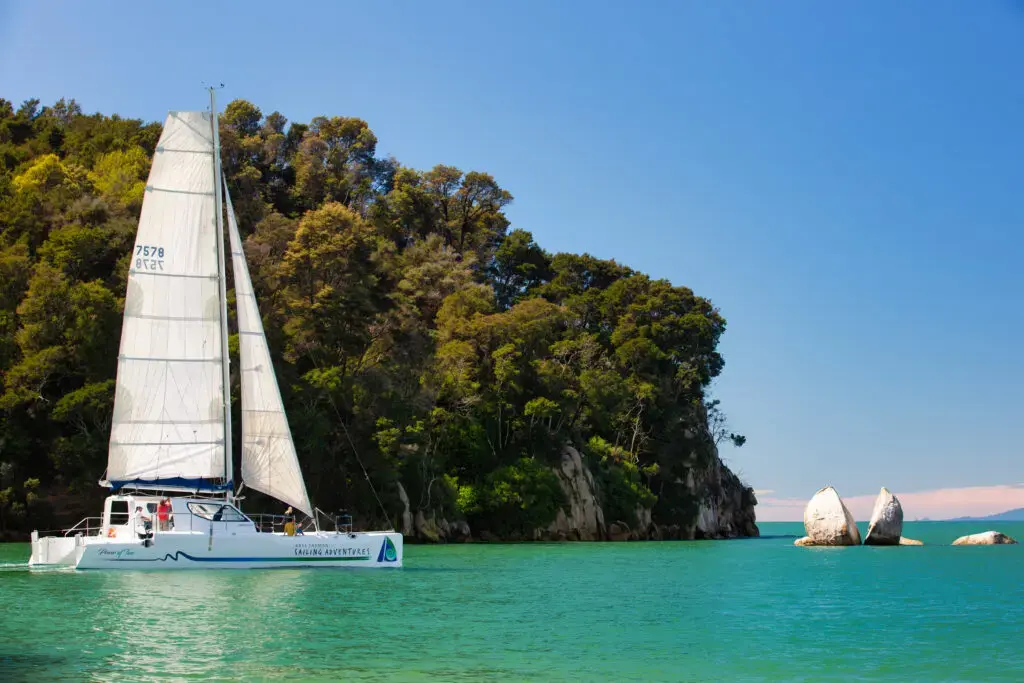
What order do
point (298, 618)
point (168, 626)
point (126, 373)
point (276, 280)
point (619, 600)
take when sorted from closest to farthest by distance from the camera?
point (168, 626)
point (298, 618)
point (619, 600)
point (126, 373)
point (276, 280)

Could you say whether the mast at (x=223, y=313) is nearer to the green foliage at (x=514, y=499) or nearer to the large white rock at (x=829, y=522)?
the green foliage at (x=514, y=499)

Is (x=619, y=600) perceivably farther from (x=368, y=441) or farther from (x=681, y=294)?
(x=681, y=294)

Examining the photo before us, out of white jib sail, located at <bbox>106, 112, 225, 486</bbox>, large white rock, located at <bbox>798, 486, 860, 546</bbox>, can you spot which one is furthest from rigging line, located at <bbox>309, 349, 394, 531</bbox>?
large white rock, located at <bbox>798, 486, 860, 546</bbox>

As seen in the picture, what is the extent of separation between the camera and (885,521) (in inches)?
2281

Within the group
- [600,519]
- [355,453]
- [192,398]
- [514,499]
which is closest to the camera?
[192,398]

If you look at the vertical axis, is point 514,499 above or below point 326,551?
above

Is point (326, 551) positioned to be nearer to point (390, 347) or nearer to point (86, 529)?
point (86, 529)

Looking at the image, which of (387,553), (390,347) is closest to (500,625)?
(387,553)

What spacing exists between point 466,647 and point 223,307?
17637 mm

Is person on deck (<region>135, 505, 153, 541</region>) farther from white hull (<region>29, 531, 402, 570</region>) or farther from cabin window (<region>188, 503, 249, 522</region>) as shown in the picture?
cabin window (<region>188, 503, 249, 522</region>)

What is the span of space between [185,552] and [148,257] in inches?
342

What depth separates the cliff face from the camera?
174 ft

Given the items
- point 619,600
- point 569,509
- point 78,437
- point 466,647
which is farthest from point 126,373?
point 569,509

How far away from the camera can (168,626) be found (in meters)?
18.7
